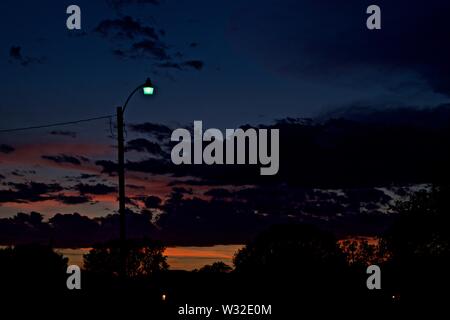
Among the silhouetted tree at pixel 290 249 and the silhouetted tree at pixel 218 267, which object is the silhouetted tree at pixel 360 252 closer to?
the silhouetted tree at pixel 290 249

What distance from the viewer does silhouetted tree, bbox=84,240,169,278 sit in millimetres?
118500

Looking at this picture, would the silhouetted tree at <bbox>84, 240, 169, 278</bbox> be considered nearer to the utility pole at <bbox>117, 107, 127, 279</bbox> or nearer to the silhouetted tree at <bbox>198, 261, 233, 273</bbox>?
the silhouetted tree at <bbox>198, 261, 233, 273</bbox>

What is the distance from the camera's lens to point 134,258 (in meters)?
124

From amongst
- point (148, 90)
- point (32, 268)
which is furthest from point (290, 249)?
point (148, 90)

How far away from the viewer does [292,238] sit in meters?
102

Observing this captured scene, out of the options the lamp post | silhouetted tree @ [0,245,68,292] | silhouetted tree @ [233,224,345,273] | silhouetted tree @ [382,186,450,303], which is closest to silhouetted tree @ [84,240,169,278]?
silhouetted tree @ [233,224,345,273]

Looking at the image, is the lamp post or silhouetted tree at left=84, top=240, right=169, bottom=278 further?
silhouetted tree at left=84, top=240, right=169, bottom=278

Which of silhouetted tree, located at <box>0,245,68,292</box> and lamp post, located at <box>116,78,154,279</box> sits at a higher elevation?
lamp post, located at <box>116,78,154,279</box>

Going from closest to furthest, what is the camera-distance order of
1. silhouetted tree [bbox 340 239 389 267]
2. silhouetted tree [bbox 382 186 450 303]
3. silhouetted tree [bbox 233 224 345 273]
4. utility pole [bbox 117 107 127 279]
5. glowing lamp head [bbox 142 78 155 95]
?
glowing lamp head [bbox 142 78 155 95] < utility pole [bbox 117 107 127 279] < silhouetted tree [bbox 382 186 450 303] < silhouetted tree [bbox 233 224 345 273] < silhouetted tree [bbox 340 239 389 267]

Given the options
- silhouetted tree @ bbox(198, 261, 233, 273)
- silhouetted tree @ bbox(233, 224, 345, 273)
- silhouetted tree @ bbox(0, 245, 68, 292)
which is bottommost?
silhouetted tree @ bbox(198, 261, 233, 273)

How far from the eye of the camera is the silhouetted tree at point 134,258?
389ft

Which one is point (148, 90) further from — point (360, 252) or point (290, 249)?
point (360, 252)
